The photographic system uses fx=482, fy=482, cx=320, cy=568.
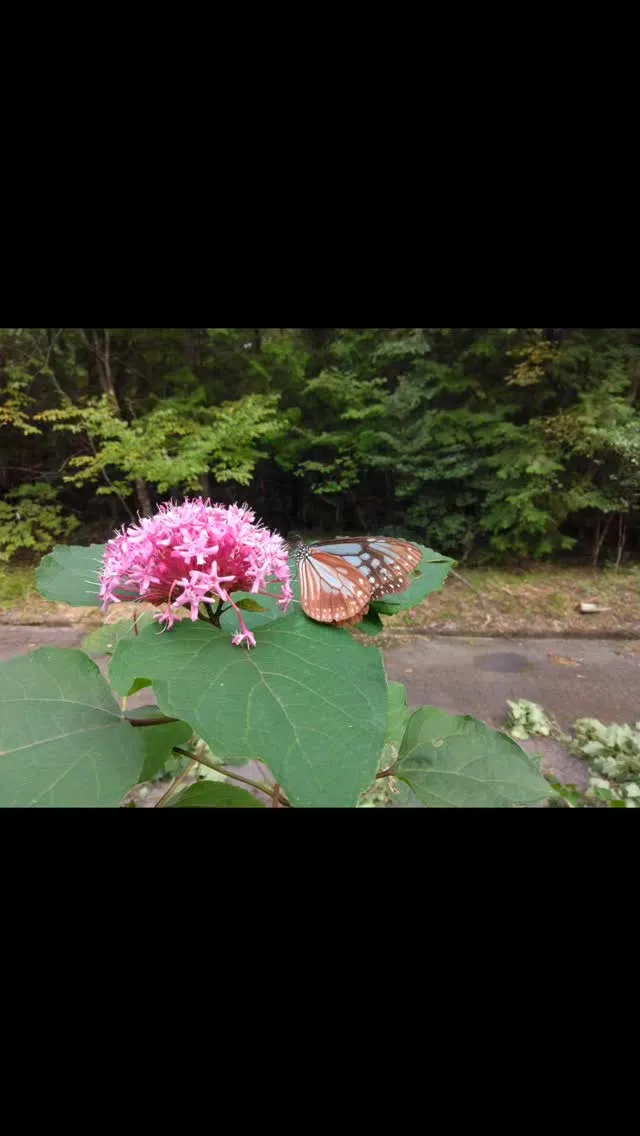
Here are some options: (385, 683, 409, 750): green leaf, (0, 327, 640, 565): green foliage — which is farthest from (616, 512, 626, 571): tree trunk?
(385, 683, 409, 750): green leaf

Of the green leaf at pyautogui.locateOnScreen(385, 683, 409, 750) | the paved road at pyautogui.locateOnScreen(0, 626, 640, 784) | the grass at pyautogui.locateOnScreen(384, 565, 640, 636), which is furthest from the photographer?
the grass at pyautogui.locateOnScreen(384, 565, 640, 636)

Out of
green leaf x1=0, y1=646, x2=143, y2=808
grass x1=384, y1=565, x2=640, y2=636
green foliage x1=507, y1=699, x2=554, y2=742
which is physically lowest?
green foliage x1=507, y1=699, x2=554, y2=742

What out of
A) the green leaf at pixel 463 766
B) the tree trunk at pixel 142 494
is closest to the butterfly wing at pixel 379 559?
the green leaf at pixel 463 766

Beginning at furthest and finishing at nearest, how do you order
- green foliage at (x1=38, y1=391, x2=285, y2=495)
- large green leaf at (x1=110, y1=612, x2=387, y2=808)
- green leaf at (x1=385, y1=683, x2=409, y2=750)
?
green foliage at (x1=38, y1=391, x2=285, y2=495) → green leaf at (x1=385, y1=683, x2=409, y2=750) → large green leaf at (x1=110, y1=612, x2=387, y2=808)

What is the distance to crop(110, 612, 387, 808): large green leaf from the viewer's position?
0.28 metres

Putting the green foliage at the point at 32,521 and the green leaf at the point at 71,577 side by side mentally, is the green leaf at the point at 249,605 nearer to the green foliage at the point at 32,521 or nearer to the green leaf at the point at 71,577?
the green leaf at the point at 71,577

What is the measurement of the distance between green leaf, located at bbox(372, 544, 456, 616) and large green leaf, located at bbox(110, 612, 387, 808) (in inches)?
3.3

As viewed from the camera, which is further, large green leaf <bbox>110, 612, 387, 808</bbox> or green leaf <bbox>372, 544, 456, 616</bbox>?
green leaf <bbox>372, 544, 456, 616</bbox>

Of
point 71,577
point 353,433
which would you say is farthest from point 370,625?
point 353,433

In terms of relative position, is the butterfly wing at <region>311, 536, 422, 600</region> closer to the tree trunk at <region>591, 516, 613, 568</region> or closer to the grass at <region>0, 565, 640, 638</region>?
the grass at <region>0, 565, 640, 638</region>

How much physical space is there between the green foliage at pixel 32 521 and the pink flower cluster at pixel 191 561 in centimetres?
53

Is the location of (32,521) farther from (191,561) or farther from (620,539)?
(620,539)

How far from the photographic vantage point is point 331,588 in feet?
1.37
